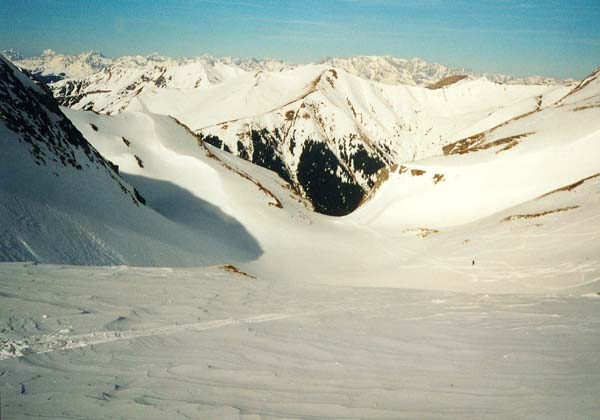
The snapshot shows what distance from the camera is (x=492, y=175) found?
64500mm

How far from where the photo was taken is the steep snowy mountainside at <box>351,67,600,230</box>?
188ft

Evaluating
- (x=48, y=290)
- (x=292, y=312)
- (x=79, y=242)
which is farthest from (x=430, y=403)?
(x=79, y=242)

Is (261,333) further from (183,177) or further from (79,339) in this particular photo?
(183,177)

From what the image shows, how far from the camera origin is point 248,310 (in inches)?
341

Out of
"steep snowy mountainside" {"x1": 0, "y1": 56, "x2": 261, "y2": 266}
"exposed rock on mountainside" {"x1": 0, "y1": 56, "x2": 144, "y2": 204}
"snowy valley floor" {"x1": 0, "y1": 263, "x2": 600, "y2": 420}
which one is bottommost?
"snowy valley floor" {"x1": 0, "y1": 263, "x2": 600, "y2": 420}

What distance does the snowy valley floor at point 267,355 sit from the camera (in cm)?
416

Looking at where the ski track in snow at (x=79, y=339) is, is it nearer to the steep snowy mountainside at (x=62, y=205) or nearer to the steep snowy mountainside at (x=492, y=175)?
the steep snowy mountainside at (x=62, y=205)

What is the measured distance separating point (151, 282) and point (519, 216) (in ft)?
112

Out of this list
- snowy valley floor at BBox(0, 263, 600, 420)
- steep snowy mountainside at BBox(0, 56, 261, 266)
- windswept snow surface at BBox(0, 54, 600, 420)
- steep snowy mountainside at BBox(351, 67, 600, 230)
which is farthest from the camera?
steep snowy mountainside at BBox(351, 67, 600, 230)

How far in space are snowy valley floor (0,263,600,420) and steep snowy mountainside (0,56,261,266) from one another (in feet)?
24.7

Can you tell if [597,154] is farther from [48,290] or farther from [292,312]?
[48,290]

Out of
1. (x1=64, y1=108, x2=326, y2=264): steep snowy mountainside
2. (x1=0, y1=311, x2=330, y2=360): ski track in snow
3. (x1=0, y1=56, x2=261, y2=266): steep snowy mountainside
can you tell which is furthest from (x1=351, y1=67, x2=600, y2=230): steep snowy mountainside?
(x1=0, y1=311, x2=330, y2=360): ski track in snow

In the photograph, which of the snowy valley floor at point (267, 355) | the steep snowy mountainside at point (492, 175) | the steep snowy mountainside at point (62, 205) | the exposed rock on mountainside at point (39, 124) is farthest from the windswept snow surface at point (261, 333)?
the steep snowy mountainside at point (492, 175)

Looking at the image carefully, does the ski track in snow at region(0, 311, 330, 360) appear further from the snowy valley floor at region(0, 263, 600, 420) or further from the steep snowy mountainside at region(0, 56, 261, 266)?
the steep snowy mountainside at region(0, 56, 261, 266)
